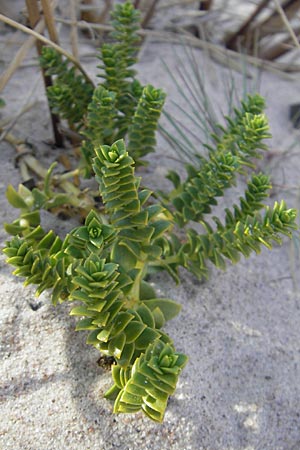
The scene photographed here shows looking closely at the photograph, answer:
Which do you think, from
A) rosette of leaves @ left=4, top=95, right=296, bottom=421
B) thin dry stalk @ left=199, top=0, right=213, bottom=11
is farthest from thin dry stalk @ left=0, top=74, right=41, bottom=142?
thin dry stalk @ left=199, top=0, right=213, bottom=11

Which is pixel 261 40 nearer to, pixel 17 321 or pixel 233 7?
pixel 233 7

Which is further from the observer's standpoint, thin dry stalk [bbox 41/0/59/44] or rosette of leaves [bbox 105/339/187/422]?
thin dry stalk [bbox 41/0/59/44]

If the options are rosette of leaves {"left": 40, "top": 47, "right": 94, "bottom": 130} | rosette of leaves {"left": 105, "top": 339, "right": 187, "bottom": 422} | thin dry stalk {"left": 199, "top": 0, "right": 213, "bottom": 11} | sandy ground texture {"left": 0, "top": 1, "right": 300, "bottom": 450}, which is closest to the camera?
rosette of leaves {"left": 105, "top": 339, "right": 187, "bottom": 422}

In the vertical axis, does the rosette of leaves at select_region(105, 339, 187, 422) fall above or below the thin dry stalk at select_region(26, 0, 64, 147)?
below

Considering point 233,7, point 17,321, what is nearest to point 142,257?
point 17,321

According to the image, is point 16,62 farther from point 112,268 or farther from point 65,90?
point 112,268

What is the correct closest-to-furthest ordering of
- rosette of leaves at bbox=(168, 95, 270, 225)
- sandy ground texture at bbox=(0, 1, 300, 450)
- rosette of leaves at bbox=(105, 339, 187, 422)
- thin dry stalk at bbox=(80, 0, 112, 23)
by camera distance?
rosette of leaves at bbox=(105, 339, 187, 422) < sandy ground texture at bbox=(0, 1, 300, 450) < rosette of leaves at bbox=(168, 95, 270, 225) < thin dry stalk at bbox=(80, 0, 112, 23)

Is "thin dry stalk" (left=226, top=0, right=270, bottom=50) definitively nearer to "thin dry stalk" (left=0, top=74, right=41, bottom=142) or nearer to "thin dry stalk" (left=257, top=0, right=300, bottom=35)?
"thin dry stalk" (left=257, top=0, right=300, bottom=35)

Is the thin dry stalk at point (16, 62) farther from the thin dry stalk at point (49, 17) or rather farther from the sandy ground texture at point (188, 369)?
the sandy ground texture at point (188, 369)

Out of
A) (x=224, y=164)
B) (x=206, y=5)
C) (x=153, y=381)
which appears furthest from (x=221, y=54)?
(x=153, y=381)
